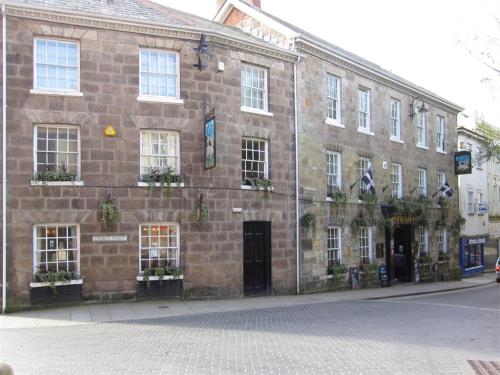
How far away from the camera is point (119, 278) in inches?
658

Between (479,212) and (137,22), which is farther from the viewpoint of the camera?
(479,212)

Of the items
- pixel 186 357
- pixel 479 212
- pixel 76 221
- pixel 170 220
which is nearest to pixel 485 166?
pixel 479 212

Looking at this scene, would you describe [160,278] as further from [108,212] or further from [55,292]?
[55,292]

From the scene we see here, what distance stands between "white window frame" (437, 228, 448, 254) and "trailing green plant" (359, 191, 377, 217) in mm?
8557

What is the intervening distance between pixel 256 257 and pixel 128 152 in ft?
18.7

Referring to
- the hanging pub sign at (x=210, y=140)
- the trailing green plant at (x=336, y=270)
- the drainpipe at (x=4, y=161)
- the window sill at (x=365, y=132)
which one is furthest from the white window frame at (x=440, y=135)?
the drainpipe at (x=4, y=161)

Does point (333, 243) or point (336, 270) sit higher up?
point (333, 243)

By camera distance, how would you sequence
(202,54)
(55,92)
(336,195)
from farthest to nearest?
(336,195) → (202,54) → (55,92)

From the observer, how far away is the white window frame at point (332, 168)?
22766 mm

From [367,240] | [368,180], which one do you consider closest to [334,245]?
[367,240]

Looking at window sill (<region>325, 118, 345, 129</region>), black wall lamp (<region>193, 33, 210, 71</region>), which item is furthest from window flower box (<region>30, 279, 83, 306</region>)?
window sill (<region>325, 118, 345, 129</region>)

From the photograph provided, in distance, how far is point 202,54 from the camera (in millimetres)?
18297

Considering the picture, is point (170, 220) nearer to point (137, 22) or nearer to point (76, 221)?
point (76, 221)

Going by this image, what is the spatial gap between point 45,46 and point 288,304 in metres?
10.5
